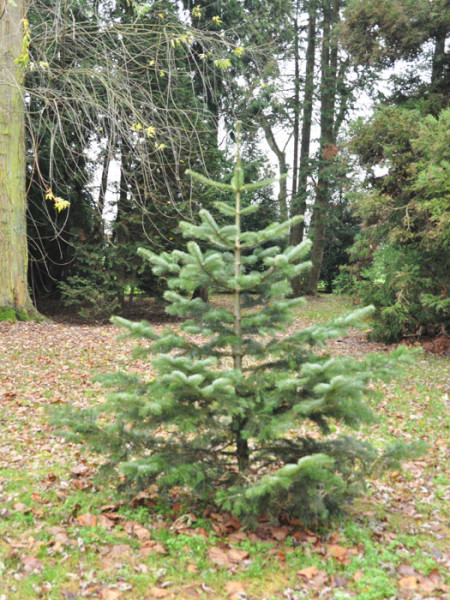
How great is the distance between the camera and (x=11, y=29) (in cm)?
904

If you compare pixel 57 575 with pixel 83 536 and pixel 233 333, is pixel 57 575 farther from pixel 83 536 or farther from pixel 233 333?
pixel 233 333

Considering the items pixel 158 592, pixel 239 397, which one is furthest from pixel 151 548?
pixel 239 397

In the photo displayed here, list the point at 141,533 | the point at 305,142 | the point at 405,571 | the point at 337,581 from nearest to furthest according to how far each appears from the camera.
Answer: the point at 337,581, the point at 405,571, the point at 141,533, the point at 305,142

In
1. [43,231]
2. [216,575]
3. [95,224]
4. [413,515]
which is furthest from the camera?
[43,231]

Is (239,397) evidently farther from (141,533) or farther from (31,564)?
(31,564)

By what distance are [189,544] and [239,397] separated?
0.96 metres

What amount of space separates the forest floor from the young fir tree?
0.22 meters

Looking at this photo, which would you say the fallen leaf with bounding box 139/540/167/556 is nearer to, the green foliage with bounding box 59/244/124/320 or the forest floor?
the forest floor

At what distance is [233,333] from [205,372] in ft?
1.53

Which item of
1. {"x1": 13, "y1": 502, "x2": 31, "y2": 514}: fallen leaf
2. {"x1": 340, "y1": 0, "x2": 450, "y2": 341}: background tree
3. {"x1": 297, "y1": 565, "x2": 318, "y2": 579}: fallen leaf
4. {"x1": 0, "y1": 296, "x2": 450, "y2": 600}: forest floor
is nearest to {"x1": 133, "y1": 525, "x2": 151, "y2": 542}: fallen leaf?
{"x1": 0, "y1": 296, "x2": 450, "y2": 600}: forest floor

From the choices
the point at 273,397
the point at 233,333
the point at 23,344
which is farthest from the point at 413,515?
the point at 23,344

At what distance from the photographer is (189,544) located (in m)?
3.24

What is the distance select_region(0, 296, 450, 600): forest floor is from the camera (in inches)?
115

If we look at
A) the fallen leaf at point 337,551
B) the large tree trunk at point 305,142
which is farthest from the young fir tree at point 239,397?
the large tree trunk at point 305,142
